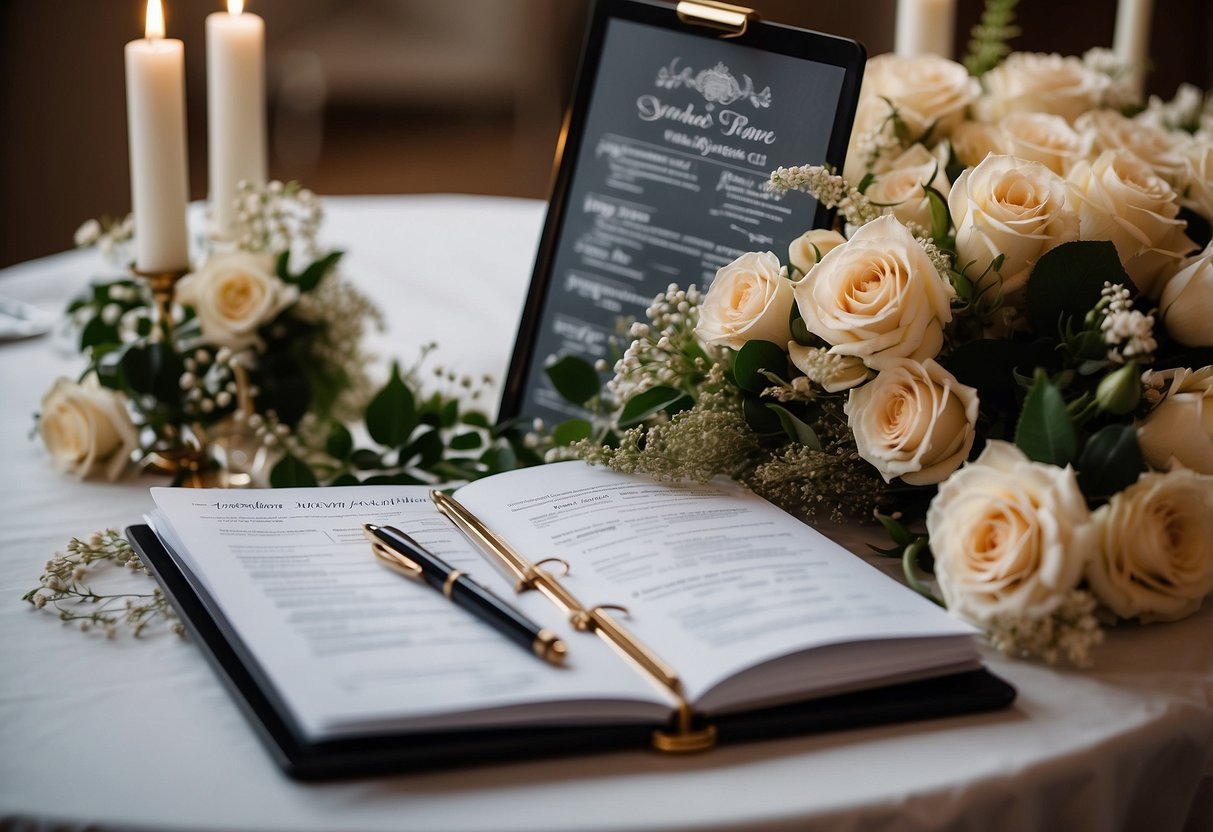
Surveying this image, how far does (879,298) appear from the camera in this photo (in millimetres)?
880

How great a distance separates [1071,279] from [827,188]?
208 millimetres

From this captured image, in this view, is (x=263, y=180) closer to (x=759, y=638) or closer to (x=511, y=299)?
(x=511, y=299)

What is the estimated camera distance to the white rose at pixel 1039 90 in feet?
4.62

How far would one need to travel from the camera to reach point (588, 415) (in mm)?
1251

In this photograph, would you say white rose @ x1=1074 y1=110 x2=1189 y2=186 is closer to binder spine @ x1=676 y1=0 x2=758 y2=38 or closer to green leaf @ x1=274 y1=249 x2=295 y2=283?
binder spine @ x1=676 y1=0 x2=758 y2=38

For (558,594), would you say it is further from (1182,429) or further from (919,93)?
(919,93)

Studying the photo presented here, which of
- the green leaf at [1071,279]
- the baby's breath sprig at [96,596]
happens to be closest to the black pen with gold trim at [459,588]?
the baby's breath sprig at [96,596]

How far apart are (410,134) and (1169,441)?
4.29 m

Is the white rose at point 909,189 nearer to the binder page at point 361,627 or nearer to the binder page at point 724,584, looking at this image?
the binder page at point 724,584

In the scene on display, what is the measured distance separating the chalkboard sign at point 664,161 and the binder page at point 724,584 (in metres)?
0.31

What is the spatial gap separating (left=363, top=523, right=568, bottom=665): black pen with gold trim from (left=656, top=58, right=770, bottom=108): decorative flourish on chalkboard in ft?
1.93

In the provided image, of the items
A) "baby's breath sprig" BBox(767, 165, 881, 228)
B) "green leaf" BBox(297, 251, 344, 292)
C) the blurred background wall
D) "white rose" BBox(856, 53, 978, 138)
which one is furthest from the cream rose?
the blurred background wall

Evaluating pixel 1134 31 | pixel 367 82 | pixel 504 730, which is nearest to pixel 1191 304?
pixel 504 730

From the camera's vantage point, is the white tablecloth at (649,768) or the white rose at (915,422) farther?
the white rose at (915,422)
